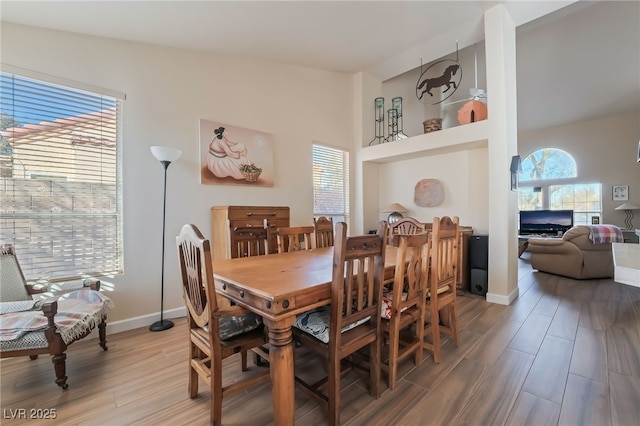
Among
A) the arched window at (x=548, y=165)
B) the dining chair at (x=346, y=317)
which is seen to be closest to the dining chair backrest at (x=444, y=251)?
the dining chair at (x=346, y=317)

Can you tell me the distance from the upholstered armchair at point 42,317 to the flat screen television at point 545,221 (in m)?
9.18

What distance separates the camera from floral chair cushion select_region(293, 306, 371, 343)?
4.83ft

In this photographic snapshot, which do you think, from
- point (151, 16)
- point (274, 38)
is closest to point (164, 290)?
point (151, 16)

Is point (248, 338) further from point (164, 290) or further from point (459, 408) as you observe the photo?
point (164, 290)

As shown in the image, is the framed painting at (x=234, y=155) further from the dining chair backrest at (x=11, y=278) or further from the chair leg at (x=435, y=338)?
the chair leg at (x=435, y=338)

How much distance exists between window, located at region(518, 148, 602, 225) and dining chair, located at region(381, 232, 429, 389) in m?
7.89

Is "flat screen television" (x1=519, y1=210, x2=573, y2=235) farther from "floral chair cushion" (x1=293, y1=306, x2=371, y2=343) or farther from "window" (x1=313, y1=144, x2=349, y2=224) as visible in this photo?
"floral chair cushion" (x1=293, y1=306, x2=371, y2=343)

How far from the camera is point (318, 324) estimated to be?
153 cm

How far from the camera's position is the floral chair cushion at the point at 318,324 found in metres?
1.47

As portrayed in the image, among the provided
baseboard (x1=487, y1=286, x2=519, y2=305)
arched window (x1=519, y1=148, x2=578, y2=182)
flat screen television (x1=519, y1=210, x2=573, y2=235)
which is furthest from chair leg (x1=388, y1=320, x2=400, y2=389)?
arched window (x1=519, y1=148, x2=578, y2=182)

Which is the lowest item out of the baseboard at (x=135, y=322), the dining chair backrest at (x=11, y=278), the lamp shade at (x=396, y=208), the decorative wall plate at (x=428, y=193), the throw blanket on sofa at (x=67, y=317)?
the baseboard at (x=135, y=322)

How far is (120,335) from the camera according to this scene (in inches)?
98.5

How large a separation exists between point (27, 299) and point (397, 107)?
5.28 m

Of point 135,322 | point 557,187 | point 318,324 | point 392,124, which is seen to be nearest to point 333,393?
point 318,324
